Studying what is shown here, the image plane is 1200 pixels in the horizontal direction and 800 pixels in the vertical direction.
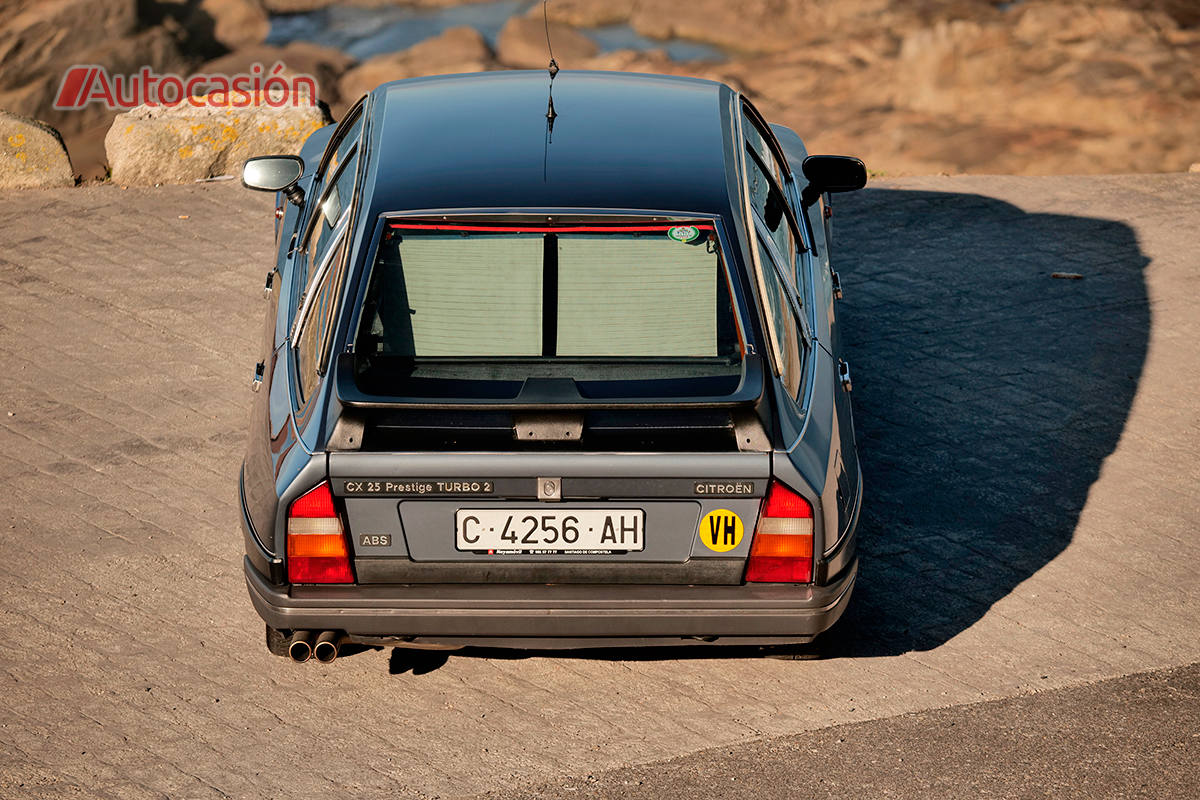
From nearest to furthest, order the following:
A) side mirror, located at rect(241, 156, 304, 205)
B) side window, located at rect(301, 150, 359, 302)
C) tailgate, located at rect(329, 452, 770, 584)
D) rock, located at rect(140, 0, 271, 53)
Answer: tailgate, located at rect(329, 452, 770, 584), side window, located at rect(301, 150, 359, 302), side mirror, located at rect(241, 156, 304, 205), rock, located at rect(140, 0, 271, 53)

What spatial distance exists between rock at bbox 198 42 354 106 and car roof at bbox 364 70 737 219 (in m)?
16.2

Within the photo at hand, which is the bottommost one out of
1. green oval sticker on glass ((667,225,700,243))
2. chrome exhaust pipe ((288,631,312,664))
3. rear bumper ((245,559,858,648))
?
chrome exhaust pipe ((288,631,312,664))

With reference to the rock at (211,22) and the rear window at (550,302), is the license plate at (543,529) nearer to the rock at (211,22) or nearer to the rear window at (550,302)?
the rear window at (550,302)

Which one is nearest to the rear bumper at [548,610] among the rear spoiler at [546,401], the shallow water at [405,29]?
the rear spoiler at [546,401]

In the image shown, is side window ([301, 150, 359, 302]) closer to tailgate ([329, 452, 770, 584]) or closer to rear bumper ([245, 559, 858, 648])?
tailgate ([329, 452, 770, 584])

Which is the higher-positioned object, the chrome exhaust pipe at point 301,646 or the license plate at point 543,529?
the license plate at point 543,529

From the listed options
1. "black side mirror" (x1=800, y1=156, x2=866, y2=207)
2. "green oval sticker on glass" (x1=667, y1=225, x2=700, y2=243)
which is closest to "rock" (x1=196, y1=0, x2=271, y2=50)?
"black side mirror" (x1=800, y1=156, x2=866, y2=207)

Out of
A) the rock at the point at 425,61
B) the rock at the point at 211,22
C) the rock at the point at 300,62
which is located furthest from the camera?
the rock at the point at 211,22

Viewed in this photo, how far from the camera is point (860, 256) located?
29.2ft

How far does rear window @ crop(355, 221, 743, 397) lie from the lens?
4.36 metres

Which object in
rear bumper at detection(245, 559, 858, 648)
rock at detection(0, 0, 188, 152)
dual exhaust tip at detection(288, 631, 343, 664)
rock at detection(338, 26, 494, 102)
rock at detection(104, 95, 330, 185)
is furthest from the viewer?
rock at detection(0, 0, 188, 152)

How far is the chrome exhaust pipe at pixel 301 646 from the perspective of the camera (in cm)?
424

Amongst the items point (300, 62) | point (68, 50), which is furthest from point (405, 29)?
point (68, 50)

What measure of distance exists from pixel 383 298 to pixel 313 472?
2.27 feet
